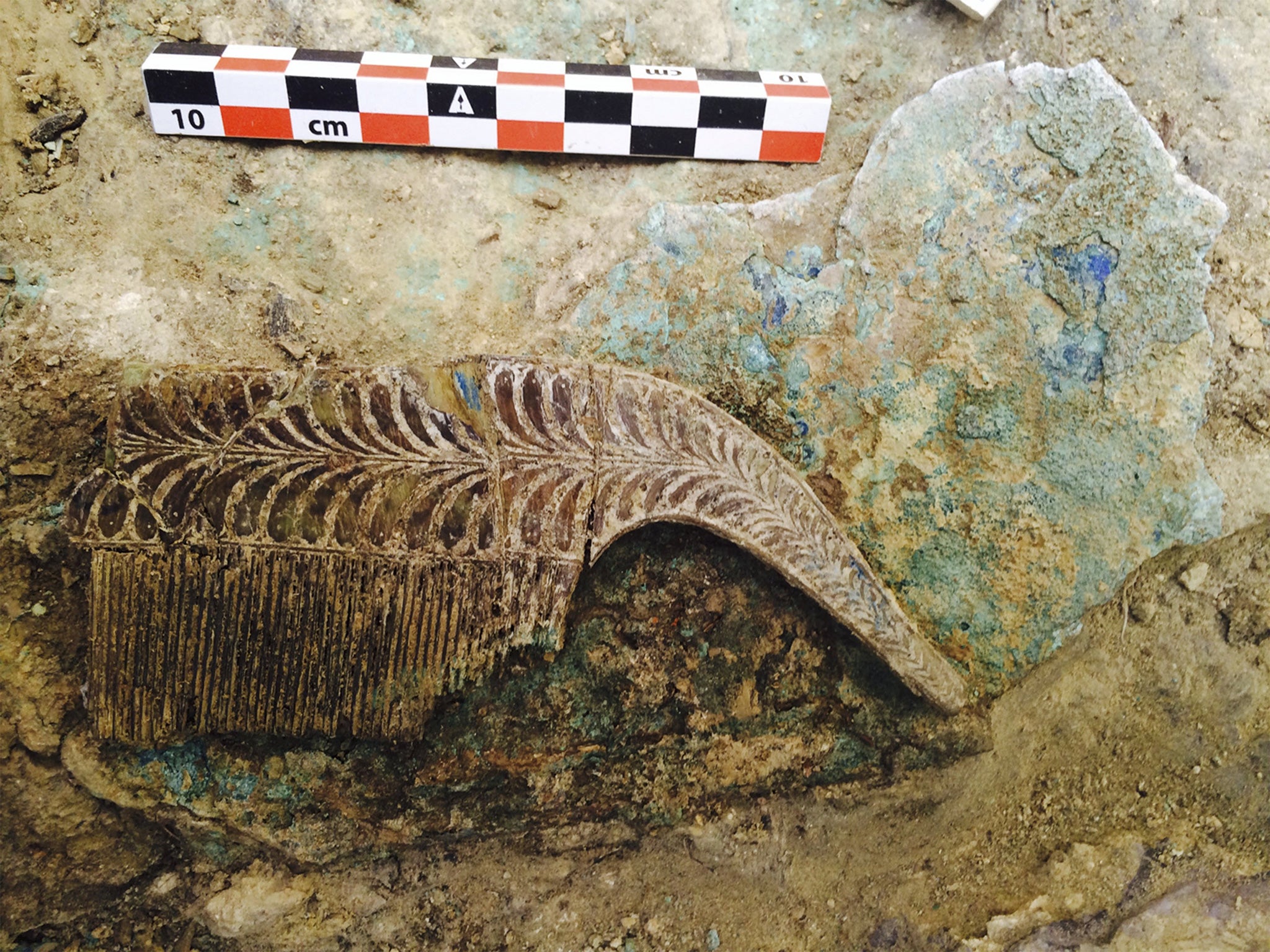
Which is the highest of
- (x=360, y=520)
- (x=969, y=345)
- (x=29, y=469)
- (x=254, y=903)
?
(x=969, y=345)

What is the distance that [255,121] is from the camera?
10.0ft

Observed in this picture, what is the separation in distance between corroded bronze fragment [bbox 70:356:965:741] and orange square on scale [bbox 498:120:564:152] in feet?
2.88

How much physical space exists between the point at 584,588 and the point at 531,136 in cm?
155

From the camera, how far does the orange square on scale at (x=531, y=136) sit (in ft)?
10.2

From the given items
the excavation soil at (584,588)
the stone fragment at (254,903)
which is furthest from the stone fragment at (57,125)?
the stone fragment at (254,903)

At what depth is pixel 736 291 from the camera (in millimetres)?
3055

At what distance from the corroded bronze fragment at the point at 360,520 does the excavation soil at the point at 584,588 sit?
13.0 inches

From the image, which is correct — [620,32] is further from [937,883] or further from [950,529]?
[937,883]

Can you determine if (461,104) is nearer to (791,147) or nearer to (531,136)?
(531,136)

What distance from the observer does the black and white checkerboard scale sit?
118 inches

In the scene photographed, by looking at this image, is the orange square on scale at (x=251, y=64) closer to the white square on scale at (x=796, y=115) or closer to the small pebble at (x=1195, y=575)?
the white square on scale at (x=796, y=115)

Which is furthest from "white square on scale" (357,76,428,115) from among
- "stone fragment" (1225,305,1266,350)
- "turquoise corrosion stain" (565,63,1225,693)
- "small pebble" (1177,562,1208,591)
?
"small pebble" (1177,562,1208,591)

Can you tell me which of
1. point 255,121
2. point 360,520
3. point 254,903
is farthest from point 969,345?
point 254,903

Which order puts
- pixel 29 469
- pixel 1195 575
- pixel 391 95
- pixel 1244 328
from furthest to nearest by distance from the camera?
pixel 1195 575
pixel 1244 328
pixel 391 95
pixel 29 469
